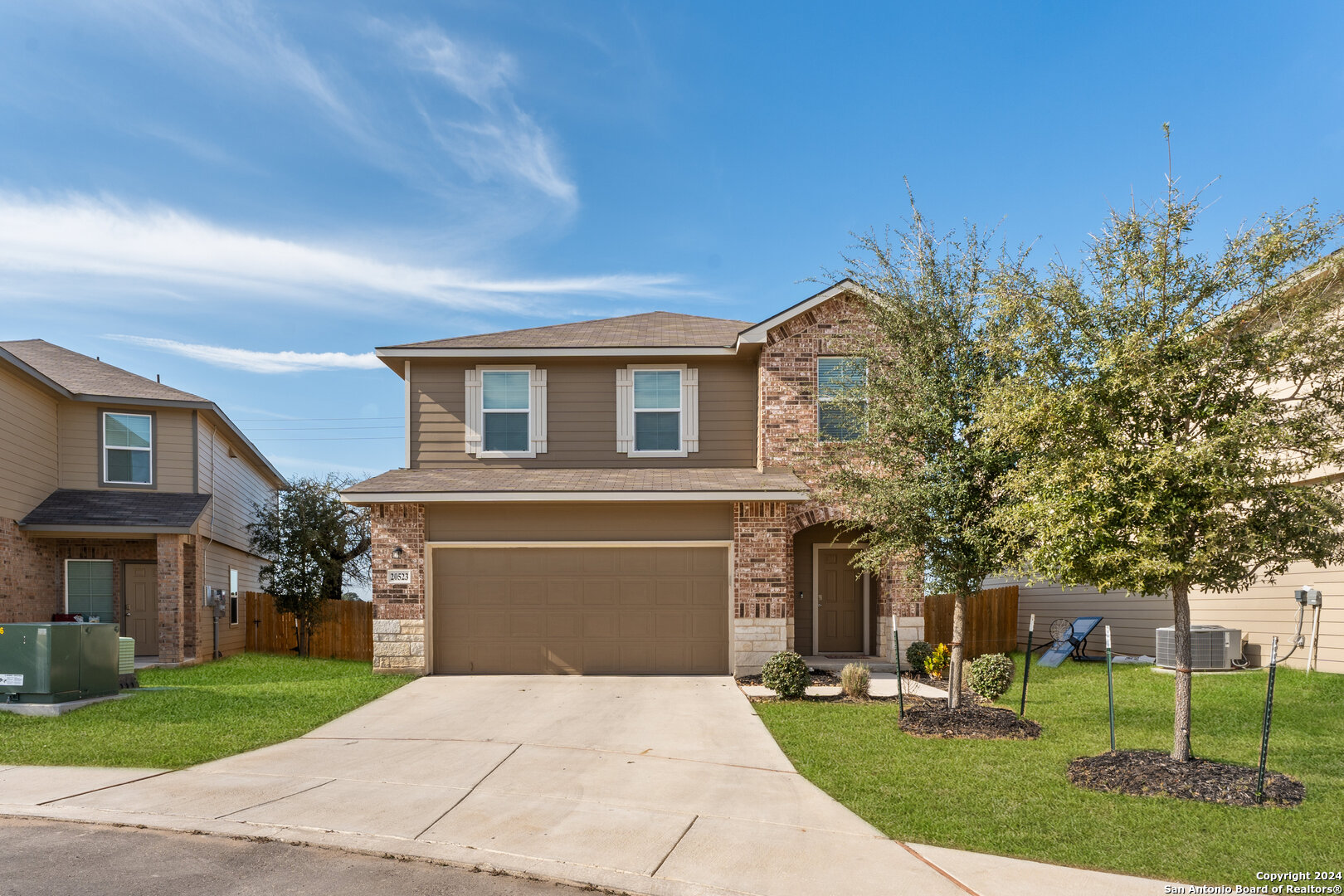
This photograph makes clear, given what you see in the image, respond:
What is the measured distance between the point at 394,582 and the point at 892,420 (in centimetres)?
910

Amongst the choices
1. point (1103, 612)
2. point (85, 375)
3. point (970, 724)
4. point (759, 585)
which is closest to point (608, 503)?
point (759, 585)

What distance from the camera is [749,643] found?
14562 millimetres

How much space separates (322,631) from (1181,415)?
18770 millimetres

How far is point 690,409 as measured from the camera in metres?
16.2

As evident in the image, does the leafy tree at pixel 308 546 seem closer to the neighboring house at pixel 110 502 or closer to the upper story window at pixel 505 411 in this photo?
the neighboring house at pixel 110 502

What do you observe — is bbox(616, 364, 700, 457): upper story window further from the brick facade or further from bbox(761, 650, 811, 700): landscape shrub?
bbox(761, 650, 811, 700): landscape shrub

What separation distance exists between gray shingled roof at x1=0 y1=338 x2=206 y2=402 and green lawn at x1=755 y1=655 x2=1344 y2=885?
48.6 ft

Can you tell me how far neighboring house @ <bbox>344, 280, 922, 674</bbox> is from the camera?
1473 cm

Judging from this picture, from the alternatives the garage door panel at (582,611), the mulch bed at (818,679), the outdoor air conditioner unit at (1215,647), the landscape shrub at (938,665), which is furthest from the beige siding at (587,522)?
the outdoor air conditioner unit at (1215,647)

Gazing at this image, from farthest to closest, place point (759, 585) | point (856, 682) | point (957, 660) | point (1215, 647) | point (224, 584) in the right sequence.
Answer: point (224, 584)
point (759, 585)
point (1215, 647)
point (856, 682)
point (957, 660)

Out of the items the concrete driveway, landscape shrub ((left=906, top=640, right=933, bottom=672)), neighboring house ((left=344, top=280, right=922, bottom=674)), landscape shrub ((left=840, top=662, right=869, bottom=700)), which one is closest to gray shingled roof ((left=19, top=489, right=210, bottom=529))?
neighboring house ((left=344, top=280, right=922, bottom=674))

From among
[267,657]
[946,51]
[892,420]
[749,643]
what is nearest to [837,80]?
[946,51]

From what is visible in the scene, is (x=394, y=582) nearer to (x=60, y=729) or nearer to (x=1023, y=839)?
(x=60, y=729)

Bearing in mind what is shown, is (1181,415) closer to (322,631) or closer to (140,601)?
(322,631)
